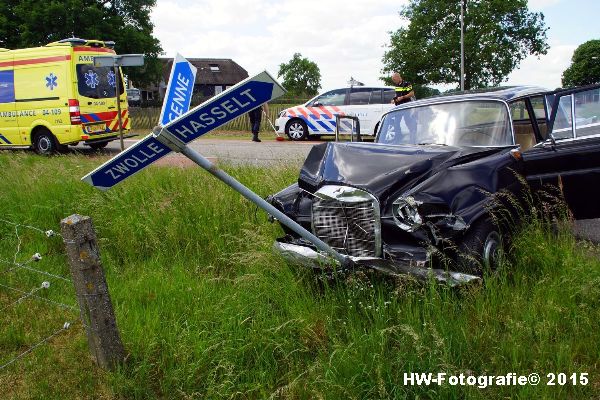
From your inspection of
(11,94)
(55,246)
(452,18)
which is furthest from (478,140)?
(452,18)

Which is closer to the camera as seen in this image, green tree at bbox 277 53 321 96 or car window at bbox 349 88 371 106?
car window at bbox 349 88 371 106

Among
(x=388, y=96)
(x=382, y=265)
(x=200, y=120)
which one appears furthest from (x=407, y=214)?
(x=388, y=96)

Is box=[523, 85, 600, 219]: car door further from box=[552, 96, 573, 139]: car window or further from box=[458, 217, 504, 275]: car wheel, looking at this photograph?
box=[458, 217, 504, 275]: car wheel

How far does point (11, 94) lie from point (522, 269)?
13664 millimetres

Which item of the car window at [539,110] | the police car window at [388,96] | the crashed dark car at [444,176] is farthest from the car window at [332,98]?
the car window at [539,110]

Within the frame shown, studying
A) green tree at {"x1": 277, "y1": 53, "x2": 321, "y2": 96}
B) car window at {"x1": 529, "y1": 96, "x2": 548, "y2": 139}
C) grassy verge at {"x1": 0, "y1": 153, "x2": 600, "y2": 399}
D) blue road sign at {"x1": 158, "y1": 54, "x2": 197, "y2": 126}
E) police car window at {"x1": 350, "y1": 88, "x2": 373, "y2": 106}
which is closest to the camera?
blue road sign at {"x1": 158, "y1": 54, "x2": 197, "y2": 126}

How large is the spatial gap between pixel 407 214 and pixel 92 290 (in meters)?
2.14

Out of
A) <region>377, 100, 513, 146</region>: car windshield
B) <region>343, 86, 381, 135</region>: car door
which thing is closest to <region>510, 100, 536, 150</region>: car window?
<region>377, 100, 513, 146</region>: car windshield

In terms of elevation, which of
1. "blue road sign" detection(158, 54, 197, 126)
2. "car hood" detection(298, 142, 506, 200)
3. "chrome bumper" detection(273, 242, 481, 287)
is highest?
"blue road sign" detection(158, 54, 197, 126)

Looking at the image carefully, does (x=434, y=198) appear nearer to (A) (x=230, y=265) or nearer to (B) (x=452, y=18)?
(A) (x=230, y=265)

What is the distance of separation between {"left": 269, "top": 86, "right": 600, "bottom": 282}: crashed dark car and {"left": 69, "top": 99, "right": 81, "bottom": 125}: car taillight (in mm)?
9728

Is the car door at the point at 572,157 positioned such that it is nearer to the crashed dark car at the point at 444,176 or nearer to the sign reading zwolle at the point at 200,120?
the crashed dark car at the point at 444,176

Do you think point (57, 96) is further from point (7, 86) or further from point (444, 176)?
point (444, 176)

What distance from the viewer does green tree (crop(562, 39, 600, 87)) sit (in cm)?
5444
